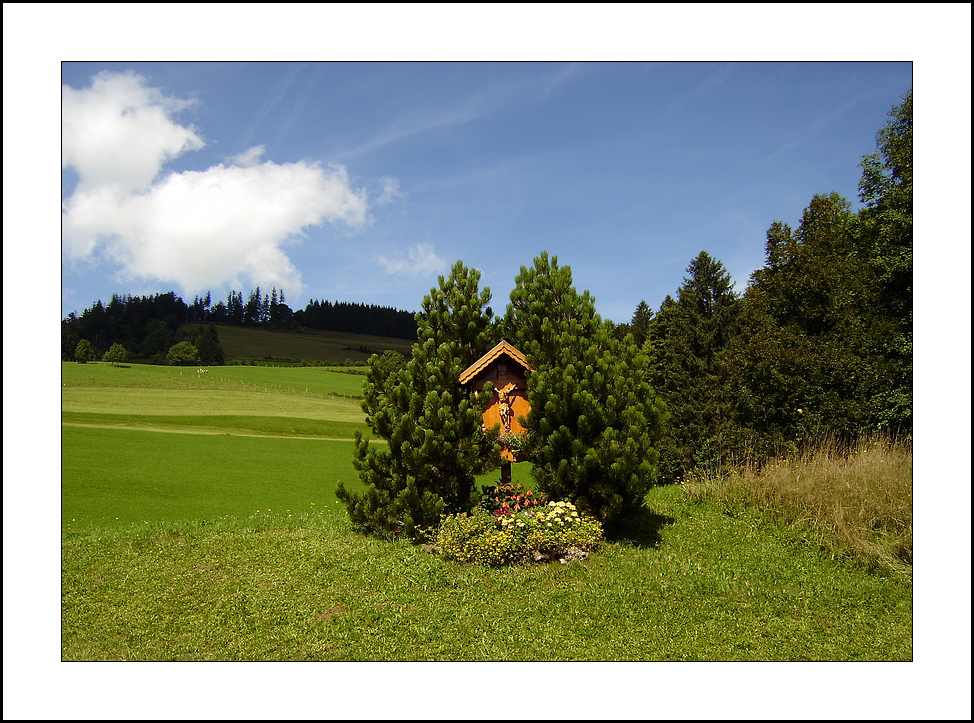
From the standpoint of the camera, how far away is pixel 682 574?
7879 millimetres

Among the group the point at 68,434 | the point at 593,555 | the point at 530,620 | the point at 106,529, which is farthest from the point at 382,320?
the point at 530,620

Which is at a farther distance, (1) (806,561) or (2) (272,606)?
(1) (806,561)

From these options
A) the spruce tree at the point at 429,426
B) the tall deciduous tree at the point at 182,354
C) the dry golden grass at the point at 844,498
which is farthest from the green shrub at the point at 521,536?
the tall deciduous tree at the point at 182,354

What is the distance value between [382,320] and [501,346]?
1219 centimetres

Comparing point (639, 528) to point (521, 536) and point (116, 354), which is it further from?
point (116, 354)

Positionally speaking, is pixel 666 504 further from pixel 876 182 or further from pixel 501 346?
pixel 876 182

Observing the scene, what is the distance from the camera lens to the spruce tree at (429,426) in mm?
8992

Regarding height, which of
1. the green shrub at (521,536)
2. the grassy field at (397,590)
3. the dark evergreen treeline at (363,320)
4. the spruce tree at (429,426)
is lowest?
the grassy field at (397,590)

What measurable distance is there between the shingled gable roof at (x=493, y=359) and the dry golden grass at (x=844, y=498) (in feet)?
19.8

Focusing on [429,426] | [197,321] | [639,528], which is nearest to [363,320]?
[197,321]

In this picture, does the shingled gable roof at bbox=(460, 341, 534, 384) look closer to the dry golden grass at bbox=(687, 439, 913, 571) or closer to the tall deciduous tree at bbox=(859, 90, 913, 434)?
the dry golden grass at bbox=(687, 439, 913, 571)

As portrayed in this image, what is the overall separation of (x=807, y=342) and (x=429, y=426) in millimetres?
13537

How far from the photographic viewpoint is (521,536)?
329 inches

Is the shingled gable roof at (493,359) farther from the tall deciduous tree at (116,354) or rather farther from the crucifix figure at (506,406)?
the tall deciduous tree at (116,354)
